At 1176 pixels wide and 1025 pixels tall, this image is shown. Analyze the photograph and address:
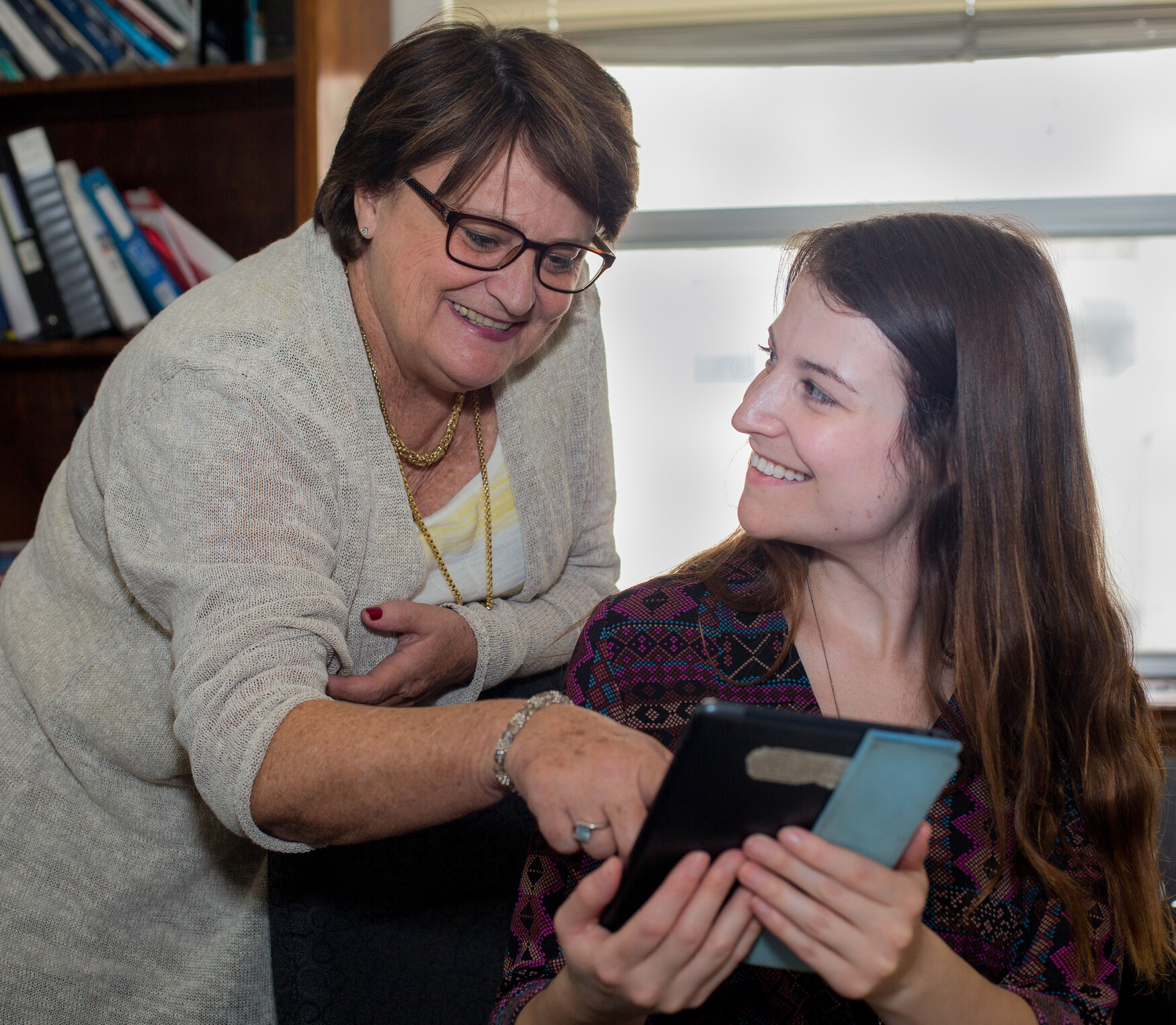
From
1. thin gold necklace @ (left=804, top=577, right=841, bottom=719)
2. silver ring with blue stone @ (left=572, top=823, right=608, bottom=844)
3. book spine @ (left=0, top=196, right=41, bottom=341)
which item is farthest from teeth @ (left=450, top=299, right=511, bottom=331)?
book spine @ (left=0, top=196, right=41, bottom=341)

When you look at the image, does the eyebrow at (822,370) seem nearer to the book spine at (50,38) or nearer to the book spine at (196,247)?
the book spine at (196,247)

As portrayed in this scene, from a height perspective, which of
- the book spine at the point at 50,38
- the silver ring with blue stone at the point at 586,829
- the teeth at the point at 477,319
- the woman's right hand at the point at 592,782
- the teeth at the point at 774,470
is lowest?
the silver ring with blue stone at the point at 586,829

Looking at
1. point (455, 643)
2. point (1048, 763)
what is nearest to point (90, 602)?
point (455, 643)

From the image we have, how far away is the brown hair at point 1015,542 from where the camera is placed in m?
1.15

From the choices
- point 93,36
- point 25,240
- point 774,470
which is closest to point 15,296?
point 25,240

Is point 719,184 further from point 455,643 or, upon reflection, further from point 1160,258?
point 455,643

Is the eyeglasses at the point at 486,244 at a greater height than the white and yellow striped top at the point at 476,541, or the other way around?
the eyeglasses at the point at 486,244

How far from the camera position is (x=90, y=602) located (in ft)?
4.00

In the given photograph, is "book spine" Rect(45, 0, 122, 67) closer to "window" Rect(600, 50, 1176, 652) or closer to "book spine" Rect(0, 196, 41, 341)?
"book spine" Rect(0, 196, 41, 341)

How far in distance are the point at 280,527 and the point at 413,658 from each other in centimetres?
26

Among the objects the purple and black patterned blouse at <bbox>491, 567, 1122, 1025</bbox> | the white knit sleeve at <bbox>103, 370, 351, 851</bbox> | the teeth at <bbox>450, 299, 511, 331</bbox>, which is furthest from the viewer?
the teeth at <bbox>450, 299, 511, 331</bbox>

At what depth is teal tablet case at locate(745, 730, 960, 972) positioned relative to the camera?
0.63 meters

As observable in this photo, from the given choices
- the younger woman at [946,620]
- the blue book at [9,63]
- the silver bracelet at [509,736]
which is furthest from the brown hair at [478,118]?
the blue book at [9,63]

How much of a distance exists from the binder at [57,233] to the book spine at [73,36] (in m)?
0.19
